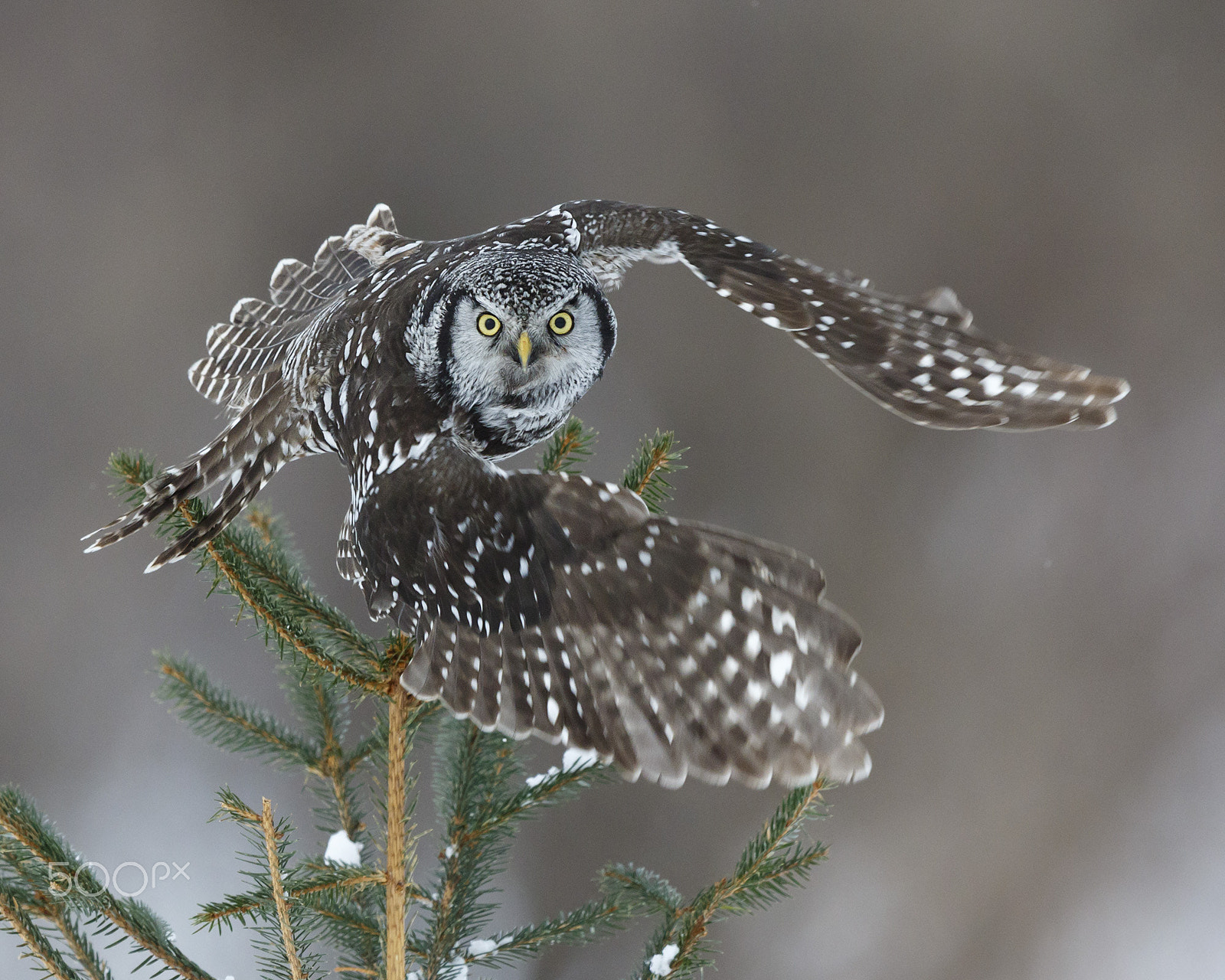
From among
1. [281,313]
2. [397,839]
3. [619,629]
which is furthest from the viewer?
[281,313]

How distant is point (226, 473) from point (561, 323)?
9.4 inches

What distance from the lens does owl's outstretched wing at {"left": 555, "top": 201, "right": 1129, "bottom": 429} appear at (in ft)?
1.72

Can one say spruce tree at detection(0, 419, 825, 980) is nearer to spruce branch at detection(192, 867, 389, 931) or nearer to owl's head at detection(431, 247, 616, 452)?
spruce branch at detection(192, 867, 389, 931)

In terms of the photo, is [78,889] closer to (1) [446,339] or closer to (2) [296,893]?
(2) [296,893]

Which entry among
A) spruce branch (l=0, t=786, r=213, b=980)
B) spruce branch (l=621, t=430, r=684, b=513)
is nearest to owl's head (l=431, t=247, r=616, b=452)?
spruce branch (l=621, t=430, r=684, b=513)

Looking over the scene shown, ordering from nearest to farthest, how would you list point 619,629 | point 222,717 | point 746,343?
point 619,629 < point 222,717 < point 746,343

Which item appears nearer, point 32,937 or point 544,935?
point 32,937

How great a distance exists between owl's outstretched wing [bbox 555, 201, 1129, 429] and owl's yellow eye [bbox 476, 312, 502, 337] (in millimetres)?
117

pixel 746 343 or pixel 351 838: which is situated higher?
pixel 746 343

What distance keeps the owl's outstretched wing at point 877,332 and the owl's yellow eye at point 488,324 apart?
0.39 ft

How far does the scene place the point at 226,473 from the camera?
0.57 meters

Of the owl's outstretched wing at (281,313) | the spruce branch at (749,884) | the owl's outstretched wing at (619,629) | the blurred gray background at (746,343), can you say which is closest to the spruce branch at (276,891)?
the owl's outstretched wing at (619,629)

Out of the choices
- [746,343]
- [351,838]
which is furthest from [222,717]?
[746,343]

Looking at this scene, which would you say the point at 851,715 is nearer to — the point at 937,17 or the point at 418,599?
the point at 418,599
